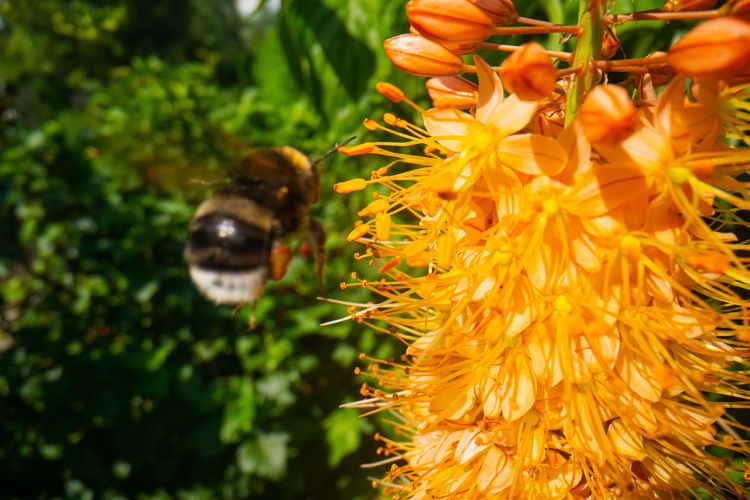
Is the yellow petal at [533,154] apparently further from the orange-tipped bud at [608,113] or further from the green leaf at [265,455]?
the green leaf at [265,455]

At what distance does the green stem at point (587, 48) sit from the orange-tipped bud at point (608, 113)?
0.13 m

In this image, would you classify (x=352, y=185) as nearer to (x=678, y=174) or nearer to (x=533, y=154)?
(x=533, y=154)

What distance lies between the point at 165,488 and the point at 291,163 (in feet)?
7.82

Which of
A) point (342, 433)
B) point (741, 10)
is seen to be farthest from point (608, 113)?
point (342, 433)

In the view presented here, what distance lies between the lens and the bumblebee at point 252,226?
1819mm

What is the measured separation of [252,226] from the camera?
1862 mm

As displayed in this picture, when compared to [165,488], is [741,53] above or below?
above

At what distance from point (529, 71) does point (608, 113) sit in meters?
0.12

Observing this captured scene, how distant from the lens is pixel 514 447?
1148 millimetres

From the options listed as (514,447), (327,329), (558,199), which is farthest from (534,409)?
(327,329)

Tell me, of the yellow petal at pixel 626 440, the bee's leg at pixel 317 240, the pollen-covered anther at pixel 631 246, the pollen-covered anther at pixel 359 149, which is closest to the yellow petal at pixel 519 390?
the yellow petal at pixel 626 440

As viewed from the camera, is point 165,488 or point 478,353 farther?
point 165,488

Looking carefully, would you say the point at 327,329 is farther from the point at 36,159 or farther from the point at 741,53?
the point at 741,53

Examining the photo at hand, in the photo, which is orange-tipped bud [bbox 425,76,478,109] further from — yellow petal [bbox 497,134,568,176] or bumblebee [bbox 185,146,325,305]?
bumblebee [bbox 185,146,325,305]
